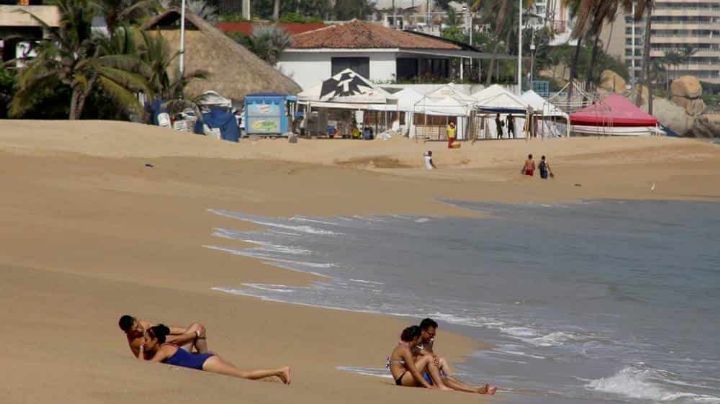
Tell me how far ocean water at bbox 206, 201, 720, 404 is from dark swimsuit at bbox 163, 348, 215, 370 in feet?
6.30

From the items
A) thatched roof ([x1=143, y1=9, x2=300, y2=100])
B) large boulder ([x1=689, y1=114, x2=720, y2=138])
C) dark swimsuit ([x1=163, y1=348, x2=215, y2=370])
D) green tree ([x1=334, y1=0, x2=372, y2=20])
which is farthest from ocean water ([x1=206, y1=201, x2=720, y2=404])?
green tree ([x1=334, y1=0, x2=372, y2=20])

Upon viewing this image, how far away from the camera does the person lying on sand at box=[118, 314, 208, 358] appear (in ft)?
30.1

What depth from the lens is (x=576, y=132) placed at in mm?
47531

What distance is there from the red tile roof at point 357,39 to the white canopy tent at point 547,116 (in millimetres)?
9748

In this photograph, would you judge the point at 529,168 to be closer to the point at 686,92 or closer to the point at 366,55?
the point at 366,55

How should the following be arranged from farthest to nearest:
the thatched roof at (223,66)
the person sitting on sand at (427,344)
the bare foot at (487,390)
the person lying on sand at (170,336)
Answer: the thatched roof at (223,66) < the person sitting on sand at (427,344) < the bare foot at (487,390) < the person lying on sand at (170,336)

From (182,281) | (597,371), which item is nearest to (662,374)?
(597,371)

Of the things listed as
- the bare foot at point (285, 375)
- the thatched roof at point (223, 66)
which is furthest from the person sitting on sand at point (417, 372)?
the thatched roof at point (223, 66)

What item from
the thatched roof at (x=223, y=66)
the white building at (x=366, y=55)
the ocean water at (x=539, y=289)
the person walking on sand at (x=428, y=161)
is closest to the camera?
the ocean water at (x=539, y=289)

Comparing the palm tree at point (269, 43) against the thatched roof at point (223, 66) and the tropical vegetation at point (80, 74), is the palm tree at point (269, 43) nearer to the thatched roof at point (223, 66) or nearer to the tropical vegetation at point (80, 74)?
the thatched roof at point (223, 66)

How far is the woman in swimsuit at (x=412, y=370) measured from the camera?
9.74 meters

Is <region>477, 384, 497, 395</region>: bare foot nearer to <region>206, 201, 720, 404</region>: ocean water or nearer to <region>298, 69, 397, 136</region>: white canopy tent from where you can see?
<region>206, 201, 720, 404</region>: ocean water

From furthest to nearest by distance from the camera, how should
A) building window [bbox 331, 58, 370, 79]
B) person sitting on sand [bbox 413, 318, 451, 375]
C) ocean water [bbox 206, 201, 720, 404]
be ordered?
building window [bbox 331, 58, 370, 79] < ocean water [bbox 206, 201, 720, 404] < person sitting on sand [bbox 413, 318, 451, 375]

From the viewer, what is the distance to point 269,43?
55.7 metres
